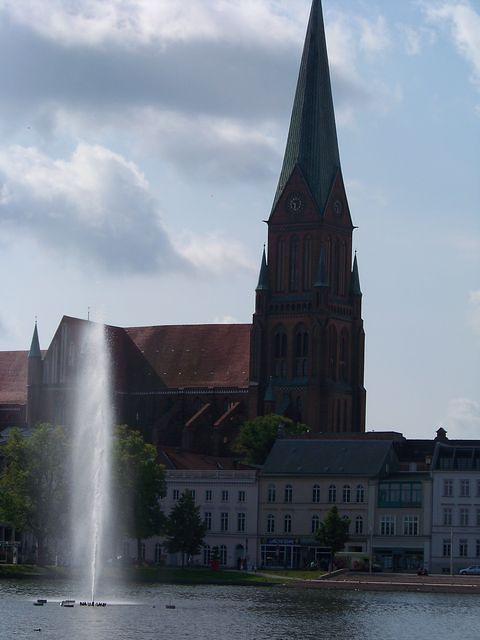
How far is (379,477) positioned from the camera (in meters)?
180

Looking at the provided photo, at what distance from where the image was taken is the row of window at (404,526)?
176 meters

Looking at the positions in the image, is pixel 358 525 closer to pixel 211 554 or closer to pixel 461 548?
pixel 461 548

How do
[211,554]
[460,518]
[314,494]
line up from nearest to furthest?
[460,518] → [314,494] → [211,554]

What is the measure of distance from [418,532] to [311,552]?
1032cm

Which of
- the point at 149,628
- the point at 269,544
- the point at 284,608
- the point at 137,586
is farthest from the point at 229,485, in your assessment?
the point at 149,628

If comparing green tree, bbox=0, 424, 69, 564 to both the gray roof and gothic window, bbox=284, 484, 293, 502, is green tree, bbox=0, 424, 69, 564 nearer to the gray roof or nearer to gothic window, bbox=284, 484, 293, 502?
gothic window, bbox=284, 484, 293, 502

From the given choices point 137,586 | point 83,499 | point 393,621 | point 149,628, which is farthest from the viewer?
point 83,499

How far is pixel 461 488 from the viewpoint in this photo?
174625 mm

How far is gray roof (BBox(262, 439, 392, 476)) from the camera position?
182m

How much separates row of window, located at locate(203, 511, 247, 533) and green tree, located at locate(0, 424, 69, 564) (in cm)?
1902

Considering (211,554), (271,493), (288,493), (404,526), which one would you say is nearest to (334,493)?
(288,493)

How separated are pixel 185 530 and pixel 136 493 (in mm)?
5313

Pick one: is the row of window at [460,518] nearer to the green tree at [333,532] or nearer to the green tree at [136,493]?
the green tree at [333,532]

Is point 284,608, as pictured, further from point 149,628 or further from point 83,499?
point 83,499
